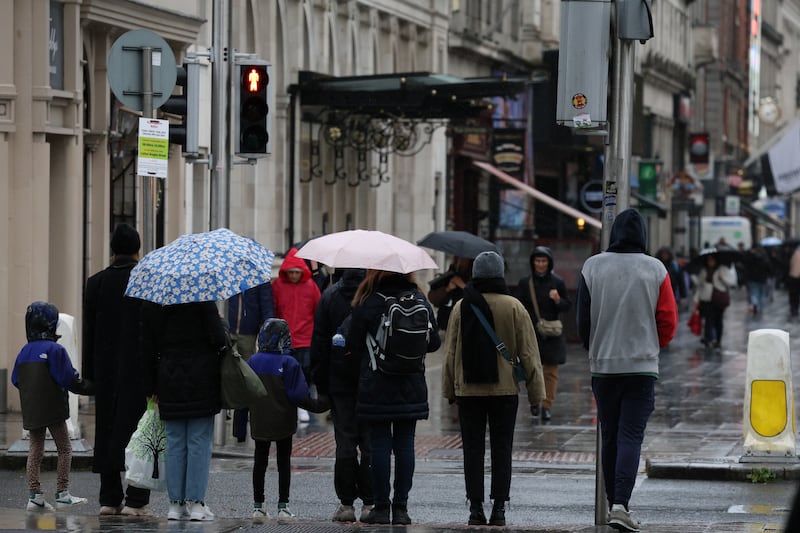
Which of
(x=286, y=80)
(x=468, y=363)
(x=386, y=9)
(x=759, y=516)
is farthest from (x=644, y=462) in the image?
(x=386, y=9)

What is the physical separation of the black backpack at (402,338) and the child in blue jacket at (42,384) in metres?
1.96

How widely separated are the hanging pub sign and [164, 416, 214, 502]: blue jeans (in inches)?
1186

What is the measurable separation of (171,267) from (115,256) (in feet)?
3.16

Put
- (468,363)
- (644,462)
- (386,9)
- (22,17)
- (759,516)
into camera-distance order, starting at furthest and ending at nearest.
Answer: (386,9), (22,17), (644,462), (759,516), (468,363)

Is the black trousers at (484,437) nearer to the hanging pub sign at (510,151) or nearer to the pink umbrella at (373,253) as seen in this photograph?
the pink umbrella at (373,253)

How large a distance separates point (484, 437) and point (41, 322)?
9.34 ft

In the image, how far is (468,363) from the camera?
10.9 m

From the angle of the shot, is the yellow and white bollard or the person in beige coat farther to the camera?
the yellow and white bollard

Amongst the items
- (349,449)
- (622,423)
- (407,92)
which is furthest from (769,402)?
(407,92)

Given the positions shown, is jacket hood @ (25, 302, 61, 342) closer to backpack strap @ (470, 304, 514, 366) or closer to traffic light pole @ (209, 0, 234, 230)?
backpack strap @ (470, 304, 514, 366)

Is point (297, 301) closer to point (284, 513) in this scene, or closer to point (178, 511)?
point (284, 513)

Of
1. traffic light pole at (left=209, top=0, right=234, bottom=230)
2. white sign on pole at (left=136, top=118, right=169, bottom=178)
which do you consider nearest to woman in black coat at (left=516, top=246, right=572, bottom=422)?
traffic light pole at (left=209, top=0, right=234, bottom=230)

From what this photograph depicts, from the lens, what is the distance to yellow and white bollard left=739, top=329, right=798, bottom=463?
46.4 feet

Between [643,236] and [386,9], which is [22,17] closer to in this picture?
[643,236]
